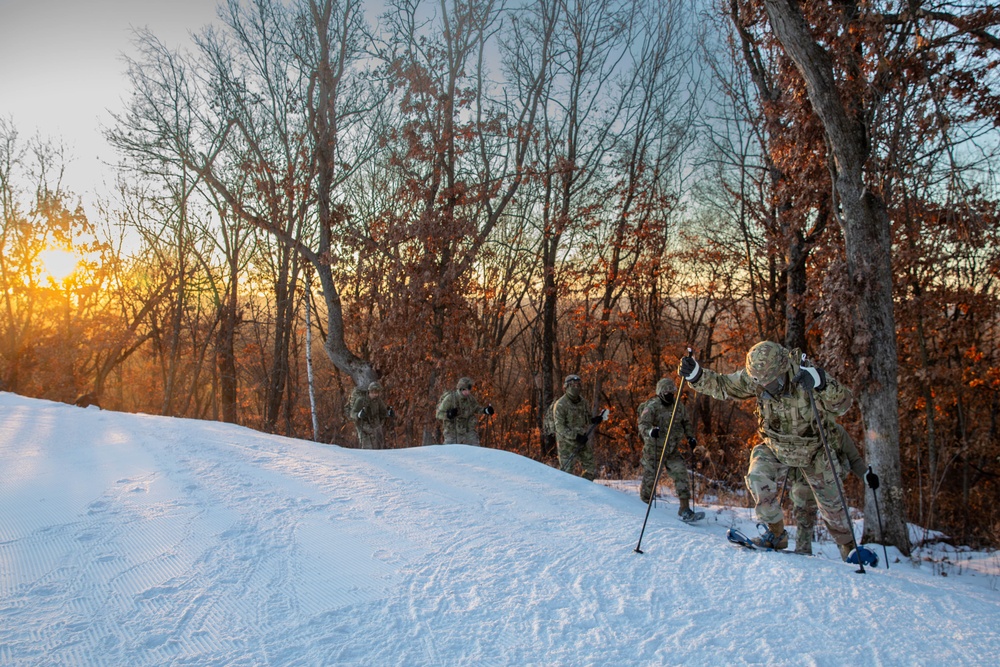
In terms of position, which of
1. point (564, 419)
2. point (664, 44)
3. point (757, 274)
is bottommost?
point (564, 419)

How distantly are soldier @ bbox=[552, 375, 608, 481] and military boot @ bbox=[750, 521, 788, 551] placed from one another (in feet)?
15.0

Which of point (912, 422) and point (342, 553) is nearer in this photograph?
point (342, 553)

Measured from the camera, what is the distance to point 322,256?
45.8ft

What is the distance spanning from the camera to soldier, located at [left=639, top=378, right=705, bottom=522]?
827cm

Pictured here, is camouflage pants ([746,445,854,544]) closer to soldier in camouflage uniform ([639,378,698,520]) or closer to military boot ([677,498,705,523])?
military boot ([677,498,705,523])

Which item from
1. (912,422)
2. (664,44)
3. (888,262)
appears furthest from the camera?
(664,44)

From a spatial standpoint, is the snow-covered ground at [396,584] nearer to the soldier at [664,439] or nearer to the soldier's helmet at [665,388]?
the soldier at [664,439]

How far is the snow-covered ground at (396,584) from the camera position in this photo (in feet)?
8.60

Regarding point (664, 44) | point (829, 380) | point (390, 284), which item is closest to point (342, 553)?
point (829, 380)

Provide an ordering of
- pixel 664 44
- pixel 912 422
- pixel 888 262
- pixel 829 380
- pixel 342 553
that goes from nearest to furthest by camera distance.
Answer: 1. pixel 342 553
2. pixel 829 380
3. pixel 888 262
4. pixel 912 422
5. pixel 664 44

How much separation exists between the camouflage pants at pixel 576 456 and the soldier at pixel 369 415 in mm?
4253

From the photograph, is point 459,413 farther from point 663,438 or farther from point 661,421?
point 663,438

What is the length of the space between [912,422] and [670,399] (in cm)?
1143

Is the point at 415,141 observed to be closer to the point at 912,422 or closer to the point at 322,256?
the point at 322,256
